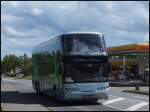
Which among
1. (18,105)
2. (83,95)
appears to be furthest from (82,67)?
(18,105)

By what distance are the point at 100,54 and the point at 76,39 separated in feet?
4.42

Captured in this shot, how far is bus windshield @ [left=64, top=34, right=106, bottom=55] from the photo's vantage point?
24.8 m

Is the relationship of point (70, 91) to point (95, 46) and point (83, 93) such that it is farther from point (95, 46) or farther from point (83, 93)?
point (95, 46)

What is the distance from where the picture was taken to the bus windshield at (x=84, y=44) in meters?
24.8

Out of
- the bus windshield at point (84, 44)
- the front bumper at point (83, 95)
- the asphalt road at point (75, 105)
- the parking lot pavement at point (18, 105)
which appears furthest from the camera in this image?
the bus windshield at point (84, 44)

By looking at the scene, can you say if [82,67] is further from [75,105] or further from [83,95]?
[75,105]

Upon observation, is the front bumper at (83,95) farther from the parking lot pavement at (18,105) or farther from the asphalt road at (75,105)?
the parking lot pavement at (18,105)

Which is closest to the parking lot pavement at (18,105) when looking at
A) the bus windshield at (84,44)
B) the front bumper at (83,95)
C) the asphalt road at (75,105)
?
the asphalt road at (75,105)

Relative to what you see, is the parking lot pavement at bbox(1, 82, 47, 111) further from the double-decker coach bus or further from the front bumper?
the double-decker coach bus

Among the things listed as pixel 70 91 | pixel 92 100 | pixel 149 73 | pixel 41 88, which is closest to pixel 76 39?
pixel 70 91

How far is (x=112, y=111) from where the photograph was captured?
70.0ft

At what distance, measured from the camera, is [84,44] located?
24.9 m

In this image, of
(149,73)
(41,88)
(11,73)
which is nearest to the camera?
(41,88)

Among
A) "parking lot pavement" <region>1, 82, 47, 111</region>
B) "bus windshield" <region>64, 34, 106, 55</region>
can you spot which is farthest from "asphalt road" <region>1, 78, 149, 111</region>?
"bus windshield" <region>64, 34, 106, 55</region>
